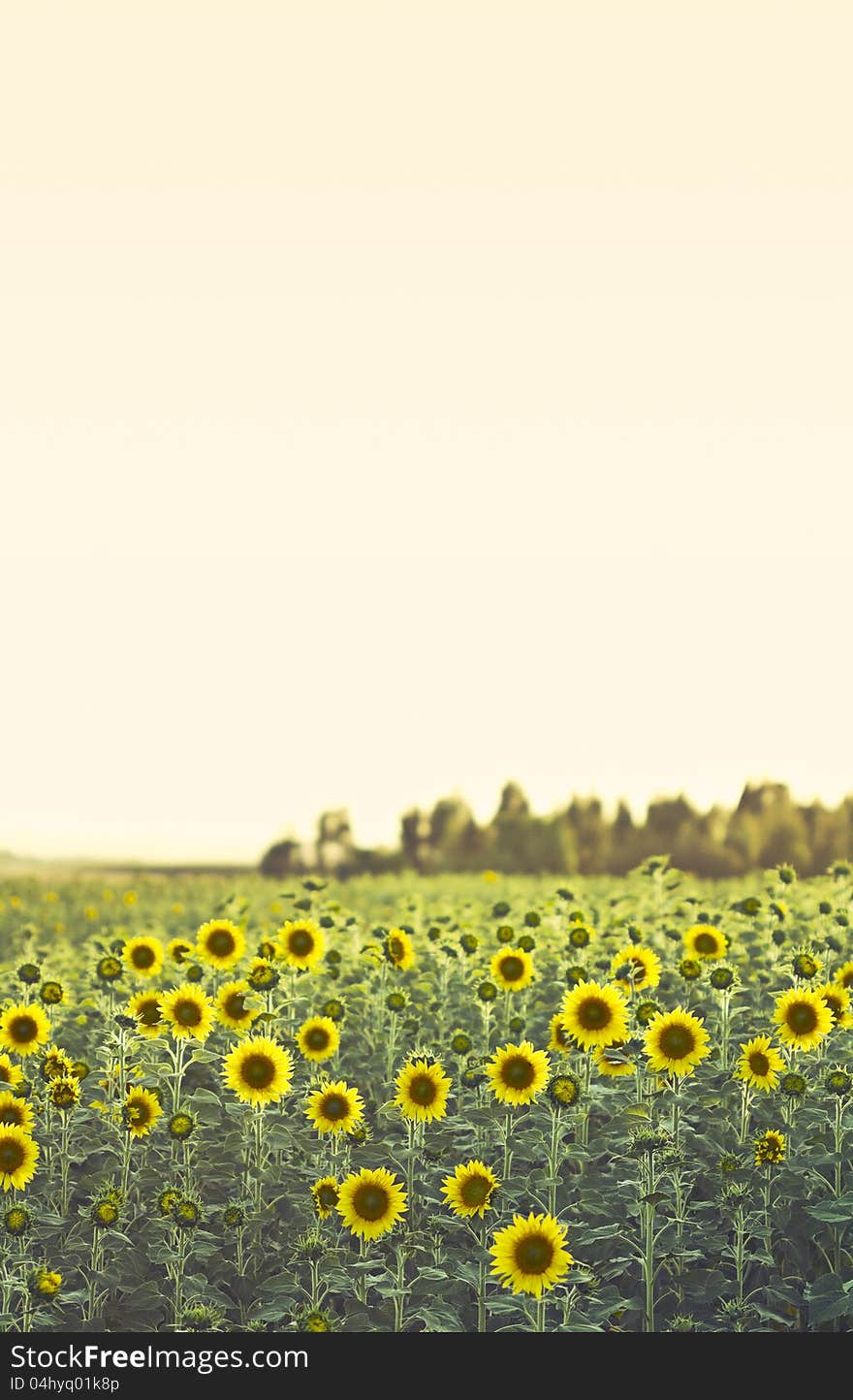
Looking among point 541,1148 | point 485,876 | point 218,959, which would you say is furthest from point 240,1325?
point 485,876

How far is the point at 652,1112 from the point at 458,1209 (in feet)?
4.06

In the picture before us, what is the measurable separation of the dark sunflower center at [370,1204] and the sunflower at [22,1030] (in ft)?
6.75

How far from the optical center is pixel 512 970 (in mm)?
8016

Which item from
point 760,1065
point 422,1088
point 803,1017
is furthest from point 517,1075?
point 803,1017

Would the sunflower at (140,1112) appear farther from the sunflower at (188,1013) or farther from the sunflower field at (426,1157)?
the sunflower at (188,1013)

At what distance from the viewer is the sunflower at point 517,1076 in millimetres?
6801

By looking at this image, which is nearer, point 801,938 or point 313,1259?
point 313,1259

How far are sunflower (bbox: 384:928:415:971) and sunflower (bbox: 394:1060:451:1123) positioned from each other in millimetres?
1408

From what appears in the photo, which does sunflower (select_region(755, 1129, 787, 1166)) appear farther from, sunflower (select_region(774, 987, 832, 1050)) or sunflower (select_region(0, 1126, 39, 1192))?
sunflower (select_region(0, 1126, 39, 1192))

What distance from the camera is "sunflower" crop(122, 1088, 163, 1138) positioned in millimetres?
6930

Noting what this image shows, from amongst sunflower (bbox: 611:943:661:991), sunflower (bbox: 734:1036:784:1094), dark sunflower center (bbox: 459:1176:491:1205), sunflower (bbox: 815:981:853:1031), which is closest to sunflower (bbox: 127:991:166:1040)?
dark sunflower center (bbox: 459:1176:491:1205)

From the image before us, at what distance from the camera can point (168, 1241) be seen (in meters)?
6.80

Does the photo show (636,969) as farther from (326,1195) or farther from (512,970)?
(326,1195)
